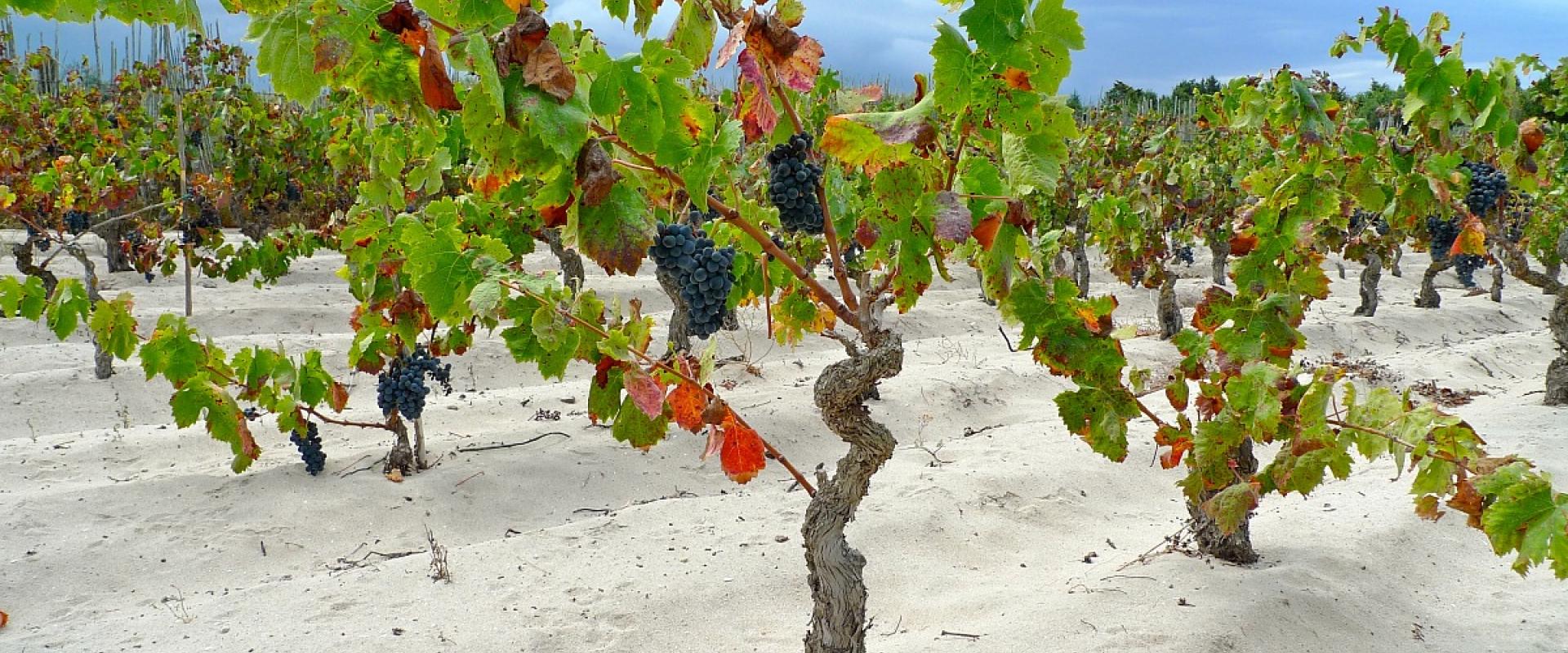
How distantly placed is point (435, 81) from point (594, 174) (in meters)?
0.24

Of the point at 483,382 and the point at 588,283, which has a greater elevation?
the point at 588,283

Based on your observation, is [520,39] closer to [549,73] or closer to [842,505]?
[549,73]

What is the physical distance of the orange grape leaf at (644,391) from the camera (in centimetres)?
181

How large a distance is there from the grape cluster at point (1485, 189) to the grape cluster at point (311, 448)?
5753 mm

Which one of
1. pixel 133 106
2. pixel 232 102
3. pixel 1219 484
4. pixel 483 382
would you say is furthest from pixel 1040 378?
pixel 133 106

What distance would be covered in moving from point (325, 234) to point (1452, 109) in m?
6.89

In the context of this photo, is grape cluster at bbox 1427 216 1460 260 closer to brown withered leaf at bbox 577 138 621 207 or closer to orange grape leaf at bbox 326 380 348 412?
orange grape leaf at bbox 326 380 348 412

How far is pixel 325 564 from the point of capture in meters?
3.58

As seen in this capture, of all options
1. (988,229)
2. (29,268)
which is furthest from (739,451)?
(29,268)

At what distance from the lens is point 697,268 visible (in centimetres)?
213

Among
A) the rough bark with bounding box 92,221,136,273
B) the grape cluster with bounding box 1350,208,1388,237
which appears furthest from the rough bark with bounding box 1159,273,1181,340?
the rough bark with bounding box 92,221,136,273

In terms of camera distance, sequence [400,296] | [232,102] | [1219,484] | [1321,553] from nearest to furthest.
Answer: [1219,484], [1321,553], [400,296], [232,102]

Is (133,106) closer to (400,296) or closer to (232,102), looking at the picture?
→ (232,102)

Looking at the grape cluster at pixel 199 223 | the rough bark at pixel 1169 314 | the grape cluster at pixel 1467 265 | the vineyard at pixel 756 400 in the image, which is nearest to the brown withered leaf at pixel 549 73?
the vineyard at pixel 756 400
